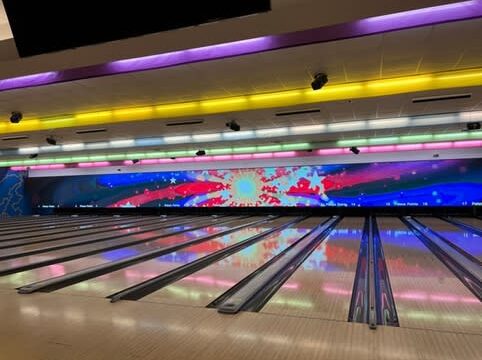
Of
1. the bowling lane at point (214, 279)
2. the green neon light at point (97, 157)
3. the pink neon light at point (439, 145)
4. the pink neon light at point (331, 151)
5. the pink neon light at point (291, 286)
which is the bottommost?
the pink neon light at point (291, 286)

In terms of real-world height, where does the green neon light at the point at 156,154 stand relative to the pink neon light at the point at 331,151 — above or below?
above

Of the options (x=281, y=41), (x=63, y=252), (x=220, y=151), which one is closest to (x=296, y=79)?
(x=281, y=41)

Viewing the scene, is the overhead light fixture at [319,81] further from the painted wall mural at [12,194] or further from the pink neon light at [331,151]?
the painted wall mural at [12,194]

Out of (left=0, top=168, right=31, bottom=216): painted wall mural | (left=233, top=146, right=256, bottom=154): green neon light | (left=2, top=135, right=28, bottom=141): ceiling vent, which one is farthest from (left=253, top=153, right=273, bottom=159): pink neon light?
(left=0, top=168, right=31, bottom=216): painted wall mural

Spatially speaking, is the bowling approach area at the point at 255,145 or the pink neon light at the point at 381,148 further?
the pink neon light at the point at 381,148

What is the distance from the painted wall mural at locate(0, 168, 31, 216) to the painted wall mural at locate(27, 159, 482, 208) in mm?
363

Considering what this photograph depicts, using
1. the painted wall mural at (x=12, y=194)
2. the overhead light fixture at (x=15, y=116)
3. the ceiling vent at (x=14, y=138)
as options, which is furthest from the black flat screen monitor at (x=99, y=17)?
the painted wall mural at (x=12, y=194)

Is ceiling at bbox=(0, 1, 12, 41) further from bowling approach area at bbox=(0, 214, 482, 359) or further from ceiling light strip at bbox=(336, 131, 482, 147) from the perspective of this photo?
ceiling light strip at bbox=(336, 131, 482, 147)

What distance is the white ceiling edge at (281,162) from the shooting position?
1080 centimetres

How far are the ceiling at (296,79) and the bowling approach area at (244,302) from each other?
2409mm

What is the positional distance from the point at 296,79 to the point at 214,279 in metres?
3.24

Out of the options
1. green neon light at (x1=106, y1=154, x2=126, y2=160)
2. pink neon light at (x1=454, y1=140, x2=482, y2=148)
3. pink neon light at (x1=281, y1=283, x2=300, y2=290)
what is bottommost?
pink neon light at (x1=281, y1=283, x2=300, y2=290)

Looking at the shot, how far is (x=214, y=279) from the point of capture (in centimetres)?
336

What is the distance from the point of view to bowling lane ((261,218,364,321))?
244 cm
